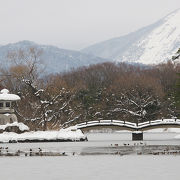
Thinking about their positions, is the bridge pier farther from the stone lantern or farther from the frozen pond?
the frozen pond

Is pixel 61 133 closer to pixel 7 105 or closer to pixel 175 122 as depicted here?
pixel 7 105

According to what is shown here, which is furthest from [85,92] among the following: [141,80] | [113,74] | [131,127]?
[131,127]

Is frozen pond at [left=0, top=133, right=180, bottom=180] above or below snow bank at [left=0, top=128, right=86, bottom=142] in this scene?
below

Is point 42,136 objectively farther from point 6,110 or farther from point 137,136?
point 137,136

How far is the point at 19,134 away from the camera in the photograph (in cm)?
5353
